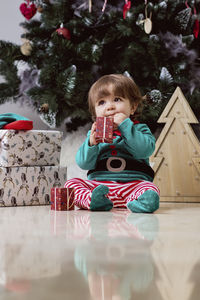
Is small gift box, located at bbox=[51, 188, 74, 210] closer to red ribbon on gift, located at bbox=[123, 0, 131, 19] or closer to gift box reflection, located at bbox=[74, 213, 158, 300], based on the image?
gift box reflection, located at bbox=[74, 213, 158, 300]

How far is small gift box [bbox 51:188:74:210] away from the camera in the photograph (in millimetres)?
1467

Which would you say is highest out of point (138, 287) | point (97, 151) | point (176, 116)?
point (176, 116)

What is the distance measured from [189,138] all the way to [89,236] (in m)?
1.15

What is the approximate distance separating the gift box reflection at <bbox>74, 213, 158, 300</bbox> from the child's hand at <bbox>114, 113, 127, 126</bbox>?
1.98 ft

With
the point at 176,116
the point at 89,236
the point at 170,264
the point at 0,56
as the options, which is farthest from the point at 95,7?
the point at 170,264

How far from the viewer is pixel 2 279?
519 mm

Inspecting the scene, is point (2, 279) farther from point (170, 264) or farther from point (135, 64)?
point (135, 64)

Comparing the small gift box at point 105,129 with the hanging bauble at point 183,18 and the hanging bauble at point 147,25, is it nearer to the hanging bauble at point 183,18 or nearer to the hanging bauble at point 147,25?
the hanging bauble at point 147,25

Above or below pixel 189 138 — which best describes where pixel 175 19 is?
above

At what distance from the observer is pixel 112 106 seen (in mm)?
1589

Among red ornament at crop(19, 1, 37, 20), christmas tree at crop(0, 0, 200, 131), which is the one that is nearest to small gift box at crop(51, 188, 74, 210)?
christmas tree at crop(0, 0, 200, 131)

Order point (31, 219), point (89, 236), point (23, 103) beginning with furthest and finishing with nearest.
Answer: point (23, 103) < point (31, 219) < point (89, 236)

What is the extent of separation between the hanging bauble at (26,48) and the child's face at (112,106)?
817mm

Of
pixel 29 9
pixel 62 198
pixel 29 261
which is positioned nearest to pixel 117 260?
pixel 29 261
